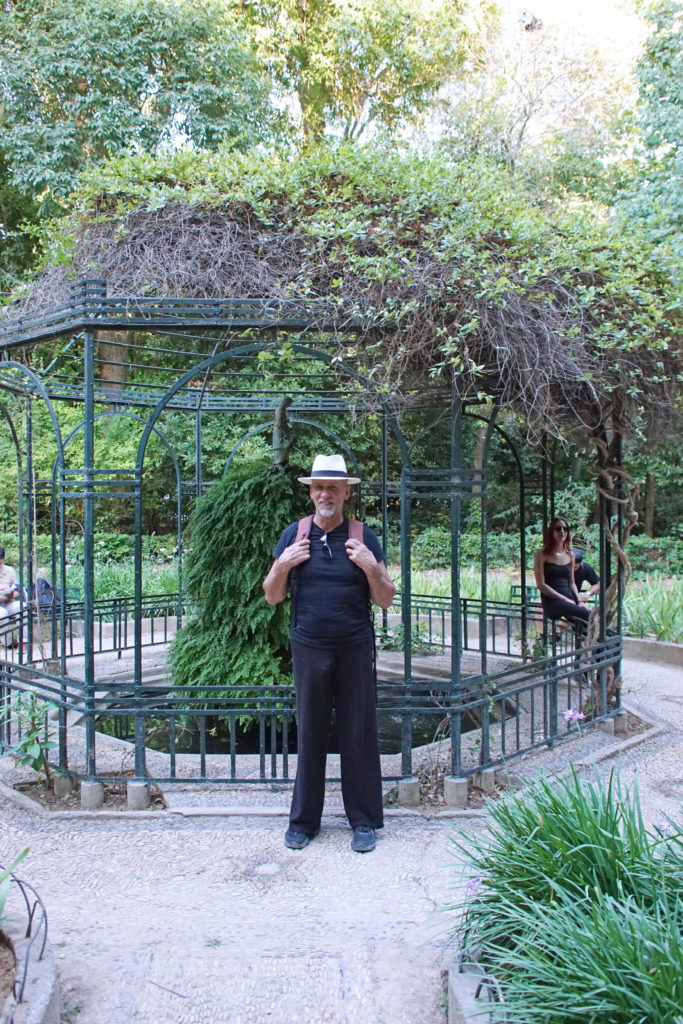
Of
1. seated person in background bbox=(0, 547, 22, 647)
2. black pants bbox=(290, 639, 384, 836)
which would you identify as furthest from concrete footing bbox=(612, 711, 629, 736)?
seated person in background bbox=(0, 547, 22, 647)

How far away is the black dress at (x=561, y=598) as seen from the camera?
7762 millimetres

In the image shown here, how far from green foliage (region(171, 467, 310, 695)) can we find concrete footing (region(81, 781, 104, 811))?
1.45 meters

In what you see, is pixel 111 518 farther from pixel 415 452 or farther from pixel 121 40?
pixel 121 40

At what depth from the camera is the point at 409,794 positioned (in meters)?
4.80

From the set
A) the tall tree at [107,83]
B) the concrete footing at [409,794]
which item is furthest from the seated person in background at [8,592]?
the tall tree at [107,83]

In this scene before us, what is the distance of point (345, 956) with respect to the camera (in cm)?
319

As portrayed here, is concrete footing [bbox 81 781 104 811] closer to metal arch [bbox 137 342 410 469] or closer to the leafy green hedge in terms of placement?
metal arch [bbox 137 342 410 469]

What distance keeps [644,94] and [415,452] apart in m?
8.72

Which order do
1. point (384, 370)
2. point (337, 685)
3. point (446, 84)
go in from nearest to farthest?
point (337, 685), point (384, 370), point (446, 84)

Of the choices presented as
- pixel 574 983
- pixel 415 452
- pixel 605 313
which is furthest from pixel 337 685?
pixel 415 452

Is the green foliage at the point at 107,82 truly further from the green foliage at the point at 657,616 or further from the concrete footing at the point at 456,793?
the concrete footing at the point at 456,793

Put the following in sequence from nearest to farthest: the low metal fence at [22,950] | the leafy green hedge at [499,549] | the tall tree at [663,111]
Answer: the low metal fence at [22,950] → the tall tree at [663,111] → the leafy green hedge at [499,549]

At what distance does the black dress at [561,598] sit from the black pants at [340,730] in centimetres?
396

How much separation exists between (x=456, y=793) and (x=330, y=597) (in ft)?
5.10
